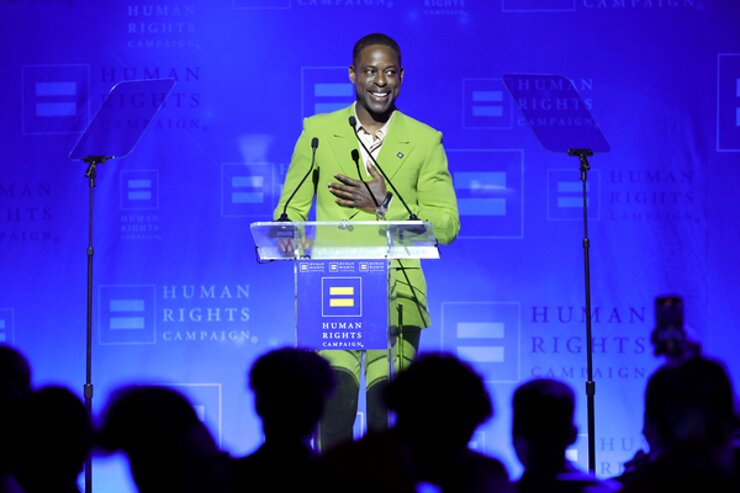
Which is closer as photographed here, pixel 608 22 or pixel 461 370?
pixel 461 370

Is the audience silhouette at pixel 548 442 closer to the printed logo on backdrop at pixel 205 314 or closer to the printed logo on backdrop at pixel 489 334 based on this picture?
the printed logo on backdrop at pixel 489 334

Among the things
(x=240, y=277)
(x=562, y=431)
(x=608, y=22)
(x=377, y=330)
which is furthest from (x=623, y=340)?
(x=562, y=431)

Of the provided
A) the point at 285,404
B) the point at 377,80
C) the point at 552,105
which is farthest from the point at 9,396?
the point at 552,105

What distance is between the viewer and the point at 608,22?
6.52 meters

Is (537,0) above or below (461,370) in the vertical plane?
above

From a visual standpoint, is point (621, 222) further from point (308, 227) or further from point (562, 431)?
point (562, 431)

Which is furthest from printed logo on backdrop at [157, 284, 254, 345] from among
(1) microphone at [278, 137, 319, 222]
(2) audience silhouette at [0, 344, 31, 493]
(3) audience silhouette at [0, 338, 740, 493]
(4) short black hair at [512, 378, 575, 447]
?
(4) short black hair at [512, 378, 575, 447]

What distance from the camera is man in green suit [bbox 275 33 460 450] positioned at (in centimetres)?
448

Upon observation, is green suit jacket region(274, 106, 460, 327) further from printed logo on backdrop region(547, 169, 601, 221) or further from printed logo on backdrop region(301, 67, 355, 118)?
printed logo on backdrop region(547, 169, 601, 221)

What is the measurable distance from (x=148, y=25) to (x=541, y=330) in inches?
120

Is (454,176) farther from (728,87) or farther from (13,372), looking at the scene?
(13,372)

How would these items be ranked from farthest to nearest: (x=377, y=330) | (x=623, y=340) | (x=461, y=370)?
(x=623, y=340), (x=377, y=330), (x=461, y=370)

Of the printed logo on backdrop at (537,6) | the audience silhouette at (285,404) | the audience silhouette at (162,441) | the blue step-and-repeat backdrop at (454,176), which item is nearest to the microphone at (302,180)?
the audience silhouette at (285,404)

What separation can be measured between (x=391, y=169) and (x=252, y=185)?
188 centimetres
